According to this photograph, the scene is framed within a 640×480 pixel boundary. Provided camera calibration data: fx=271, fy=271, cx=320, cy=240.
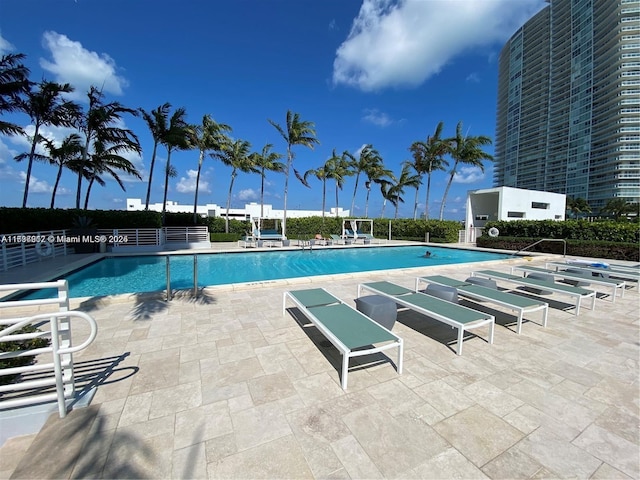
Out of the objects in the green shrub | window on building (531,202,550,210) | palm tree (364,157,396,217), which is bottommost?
the green shrub

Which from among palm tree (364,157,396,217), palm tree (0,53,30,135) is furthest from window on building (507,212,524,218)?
palm tree (0,53,30,135)

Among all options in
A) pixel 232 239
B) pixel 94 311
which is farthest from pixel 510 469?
pixel 232 239

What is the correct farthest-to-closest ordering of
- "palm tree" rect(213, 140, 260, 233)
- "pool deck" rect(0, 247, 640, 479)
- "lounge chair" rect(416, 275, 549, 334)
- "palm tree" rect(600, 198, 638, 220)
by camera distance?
"palm tree" rect(600, 198, 638, 220)
"palm tree" rect(213, 140, 260, 233)
"lounge chair" rect(416, 275, 549, 334)
"pool deck" rect(0, 247, 640, 479)

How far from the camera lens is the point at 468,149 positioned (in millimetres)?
21406

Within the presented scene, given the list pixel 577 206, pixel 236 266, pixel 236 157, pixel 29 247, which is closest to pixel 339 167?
pixel 236 157

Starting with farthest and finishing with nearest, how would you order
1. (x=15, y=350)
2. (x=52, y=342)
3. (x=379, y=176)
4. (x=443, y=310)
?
1. (x=379, y=176)
2. (x=443, y=310)
3. (x=15, y=350)
4. (x=52, y=342)

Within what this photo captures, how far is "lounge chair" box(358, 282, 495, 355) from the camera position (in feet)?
11.1

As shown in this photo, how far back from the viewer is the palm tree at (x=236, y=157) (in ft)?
65.5

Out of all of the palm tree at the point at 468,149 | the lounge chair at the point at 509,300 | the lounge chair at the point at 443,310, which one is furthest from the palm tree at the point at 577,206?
the lounge chair at the point at 443,310

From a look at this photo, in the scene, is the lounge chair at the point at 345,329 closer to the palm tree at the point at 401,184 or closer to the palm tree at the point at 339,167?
the palm tree at the point at 339,167

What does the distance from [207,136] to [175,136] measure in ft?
7.37

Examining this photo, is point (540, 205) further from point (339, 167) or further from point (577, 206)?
point (577, 206)

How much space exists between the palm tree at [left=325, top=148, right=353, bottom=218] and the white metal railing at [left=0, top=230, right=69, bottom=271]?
1885cm

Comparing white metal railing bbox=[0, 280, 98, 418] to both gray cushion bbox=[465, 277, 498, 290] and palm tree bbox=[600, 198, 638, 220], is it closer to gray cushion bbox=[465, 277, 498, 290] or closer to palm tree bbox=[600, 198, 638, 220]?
gray cushion bbox=[465, 277, 498, 290]
